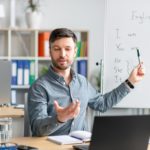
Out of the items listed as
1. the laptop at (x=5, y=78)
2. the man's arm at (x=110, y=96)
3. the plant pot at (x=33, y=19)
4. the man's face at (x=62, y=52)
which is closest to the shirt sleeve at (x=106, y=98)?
the man's arm at (x=110, y=96)

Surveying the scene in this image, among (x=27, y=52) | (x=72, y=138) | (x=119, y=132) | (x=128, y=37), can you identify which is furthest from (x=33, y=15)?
(x=119, y=132)

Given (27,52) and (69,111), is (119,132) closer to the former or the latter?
(69,111)

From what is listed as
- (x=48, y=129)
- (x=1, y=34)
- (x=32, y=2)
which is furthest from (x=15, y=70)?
(x=48, y=129)

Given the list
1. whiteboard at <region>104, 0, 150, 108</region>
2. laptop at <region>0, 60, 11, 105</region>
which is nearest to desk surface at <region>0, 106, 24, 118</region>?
laptop at <region>0, 60, 11, 105</region>

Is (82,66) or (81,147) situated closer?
(81,147)

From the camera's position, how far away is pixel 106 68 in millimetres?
4004

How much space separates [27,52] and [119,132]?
10.9 feet

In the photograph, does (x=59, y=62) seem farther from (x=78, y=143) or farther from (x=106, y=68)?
(x=106, y=68)

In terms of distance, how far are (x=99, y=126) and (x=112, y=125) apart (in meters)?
0.06

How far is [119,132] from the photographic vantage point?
1594 millimetres

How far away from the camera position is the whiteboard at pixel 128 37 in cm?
394

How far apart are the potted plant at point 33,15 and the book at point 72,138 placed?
2.50m

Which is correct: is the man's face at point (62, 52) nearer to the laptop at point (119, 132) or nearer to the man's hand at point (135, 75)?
the man's hand at point (135, 75)

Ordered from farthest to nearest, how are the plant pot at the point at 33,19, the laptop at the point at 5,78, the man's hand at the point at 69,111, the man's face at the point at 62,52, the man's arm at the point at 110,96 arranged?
the plant pot at the point at 33,19, the laptop at the point at 5,78, the man's arm at the point at 110,96, the man's face at the point at 62,52, the man's hand at the point at 69,111
